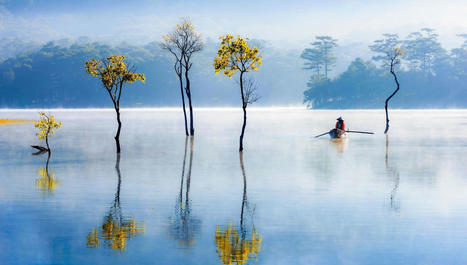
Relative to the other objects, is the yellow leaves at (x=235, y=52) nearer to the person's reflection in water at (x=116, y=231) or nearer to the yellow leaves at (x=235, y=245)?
the person's reflection in water at (x=116, y=231)

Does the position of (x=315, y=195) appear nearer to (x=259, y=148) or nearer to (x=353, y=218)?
(x=353, y=218)

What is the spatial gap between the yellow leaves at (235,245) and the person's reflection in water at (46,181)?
10.3 meters

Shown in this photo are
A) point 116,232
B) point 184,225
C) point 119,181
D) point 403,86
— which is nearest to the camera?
point 116,232

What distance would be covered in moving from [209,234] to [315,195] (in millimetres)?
8346

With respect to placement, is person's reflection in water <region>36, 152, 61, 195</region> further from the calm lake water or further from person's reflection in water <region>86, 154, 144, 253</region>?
person's reflection in water <region>86, 154, 144, 253</region>

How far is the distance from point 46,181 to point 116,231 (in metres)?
12.6

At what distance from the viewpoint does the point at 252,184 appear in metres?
28.3

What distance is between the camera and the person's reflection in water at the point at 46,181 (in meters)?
26.2

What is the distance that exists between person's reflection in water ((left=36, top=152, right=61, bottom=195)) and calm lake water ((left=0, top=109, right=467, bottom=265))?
88 millimetres

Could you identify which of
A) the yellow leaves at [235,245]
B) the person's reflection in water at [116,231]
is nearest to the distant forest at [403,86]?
the person's reflection in water at [116,231]

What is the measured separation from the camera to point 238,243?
16.4 m

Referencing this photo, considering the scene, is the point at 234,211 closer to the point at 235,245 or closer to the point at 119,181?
the point at 235,245

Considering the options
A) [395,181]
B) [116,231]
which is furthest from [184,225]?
[395,181]

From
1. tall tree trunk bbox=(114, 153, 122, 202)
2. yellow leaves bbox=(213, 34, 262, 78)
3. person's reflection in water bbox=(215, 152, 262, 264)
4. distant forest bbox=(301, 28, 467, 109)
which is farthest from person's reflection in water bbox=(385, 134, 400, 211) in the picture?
distant forest bbox=(301, 28, 467, 109)
